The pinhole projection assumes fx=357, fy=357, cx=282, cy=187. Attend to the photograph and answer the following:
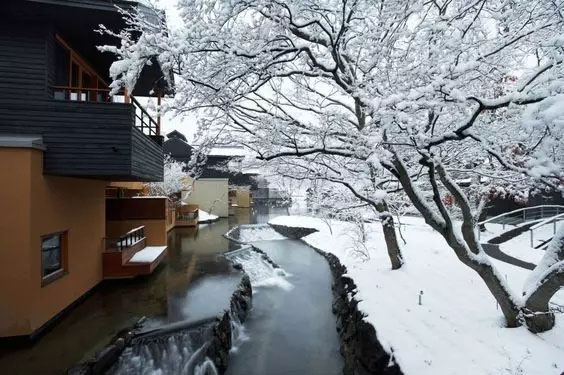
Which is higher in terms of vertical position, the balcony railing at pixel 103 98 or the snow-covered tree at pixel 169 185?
the balcony railing at pixel 103 98

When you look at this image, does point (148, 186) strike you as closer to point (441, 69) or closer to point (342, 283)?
point (342, 283)

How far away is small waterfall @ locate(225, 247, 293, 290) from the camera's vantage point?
1316 cm

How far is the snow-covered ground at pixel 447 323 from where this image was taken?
4453 millimetres

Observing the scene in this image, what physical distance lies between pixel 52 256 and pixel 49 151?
2104mm

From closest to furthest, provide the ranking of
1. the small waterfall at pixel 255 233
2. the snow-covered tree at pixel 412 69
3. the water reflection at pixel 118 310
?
the snow-covered tree at pixel 412 69
the water reflection at pixel 118 310
the small waterfall at pixel 255 233

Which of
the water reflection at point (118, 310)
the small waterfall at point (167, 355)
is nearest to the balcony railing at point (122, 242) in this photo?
the water reflection at point (118, 310)

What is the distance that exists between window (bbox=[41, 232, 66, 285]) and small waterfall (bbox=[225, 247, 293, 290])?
6.48 metres

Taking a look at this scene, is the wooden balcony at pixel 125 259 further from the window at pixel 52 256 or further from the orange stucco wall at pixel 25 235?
the orange stucco wall at pixel 25 235

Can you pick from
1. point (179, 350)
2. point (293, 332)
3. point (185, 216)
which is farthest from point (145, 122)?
point (185, 216)

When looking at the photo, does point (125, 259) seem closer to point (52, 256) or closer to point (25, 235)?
point (52, 256)

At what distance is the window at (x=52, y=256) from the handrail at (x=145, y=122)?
9.71 ft

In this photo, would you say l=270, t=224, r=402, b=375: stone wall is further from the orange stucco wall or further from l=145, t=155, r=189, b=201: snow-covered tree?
l=145, t=155, r=189, b=201: snow-covered tree

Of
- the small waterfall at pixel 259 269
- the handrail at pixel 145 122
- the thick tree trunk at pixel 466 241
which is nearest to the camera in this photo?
the thick tree trunk at pixel 466 241

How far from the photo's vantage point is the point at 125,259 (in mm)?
10414
